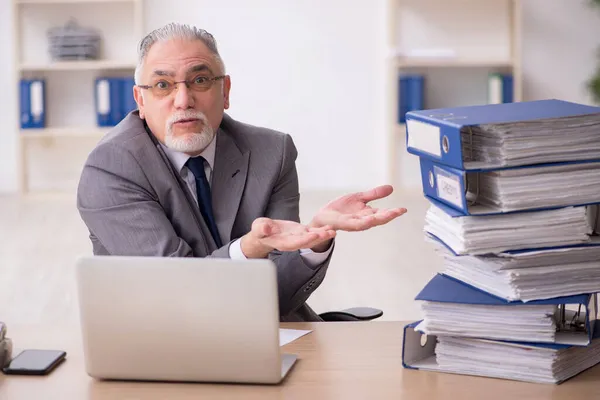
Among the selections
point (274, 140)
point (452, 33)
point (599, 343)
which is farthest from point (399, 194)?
point (599, 343)

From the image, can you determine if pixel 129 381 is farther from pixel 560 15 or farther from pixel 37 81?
pixel 560 15

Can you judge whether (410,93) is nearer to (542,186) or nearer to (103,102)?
(103,102)

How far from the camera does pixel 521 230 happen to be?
1.72 metres

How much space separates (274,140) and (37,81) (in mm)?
4625

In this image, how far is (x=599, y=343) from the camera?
1.85 m

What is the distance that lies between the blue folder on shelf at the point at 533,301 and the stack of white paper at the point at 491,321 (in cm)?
1

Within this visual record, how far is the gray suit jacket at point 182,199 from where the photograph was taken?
2379mm

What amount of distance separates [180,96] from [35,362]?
857 mm

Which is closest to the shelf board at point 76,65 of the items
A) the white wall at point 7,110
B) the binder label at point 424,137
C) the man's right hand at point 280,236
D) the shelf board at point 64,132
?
the white wall at point 7,110

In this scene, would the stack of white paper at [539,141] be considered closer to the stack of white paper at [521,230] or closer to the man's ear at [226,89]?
the stack of white paper at [521,230]

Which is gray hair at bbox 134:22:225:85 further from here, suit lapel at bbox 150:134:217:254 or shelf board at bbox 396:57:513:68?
shelf board at bbox 396:57:513:68

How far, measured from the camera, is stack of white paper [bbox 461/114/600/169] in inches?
66.5

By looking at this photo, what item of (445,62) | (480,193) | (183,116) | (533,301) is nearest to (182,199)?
(183,116)

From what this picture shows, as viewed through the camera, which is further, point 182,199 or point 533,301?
point 182,199
